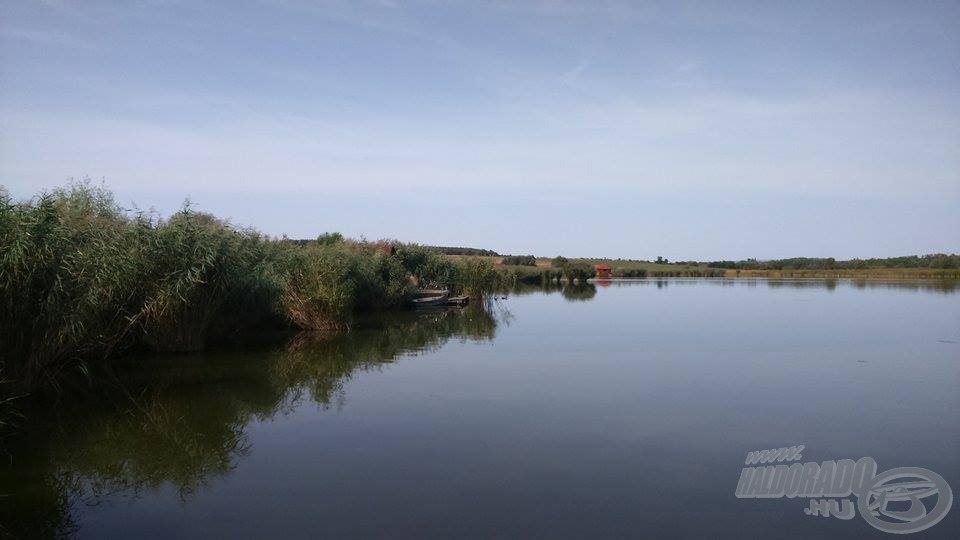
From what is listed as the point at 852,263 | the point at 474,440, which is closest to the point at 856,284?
the point at 852,263

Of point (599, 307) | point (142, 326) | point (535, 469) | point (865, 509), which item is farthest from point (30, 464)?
point (599, 307)

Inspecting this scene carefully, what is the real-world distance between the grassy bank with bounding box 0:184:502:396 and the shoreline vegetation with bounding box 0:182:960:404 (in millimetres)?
21

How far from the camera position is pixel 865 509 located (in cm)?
569

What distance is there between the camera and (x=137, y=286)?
498 inches

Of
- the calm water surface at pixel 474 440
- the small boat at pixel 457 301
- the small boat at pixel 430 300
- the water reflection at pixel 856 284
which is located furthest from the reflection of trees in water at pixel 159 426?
the water reflection at pixel 856 284

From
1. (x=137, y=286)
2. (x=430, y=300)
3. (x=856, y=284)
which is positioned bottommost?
(x=430, y=300)

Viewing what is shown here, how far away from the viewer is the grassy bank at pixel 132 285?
28.8 ft

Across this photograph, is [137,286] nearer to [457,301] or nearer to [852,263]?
[457,301]

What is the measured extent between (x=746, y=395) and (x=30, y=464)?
946 centimetres

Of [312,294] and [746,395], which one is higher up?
[312,294]

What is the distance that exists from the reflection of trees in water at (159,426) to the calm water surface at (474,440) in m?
0.04

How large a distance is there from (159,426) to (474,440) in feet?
13.6

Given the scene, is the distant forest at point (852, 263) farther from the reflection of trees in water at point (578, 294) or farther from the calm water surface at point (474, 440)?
the calm water surface at point (474, 440)

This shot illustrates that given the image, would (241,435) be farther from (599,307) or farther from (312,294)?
(599,307)
